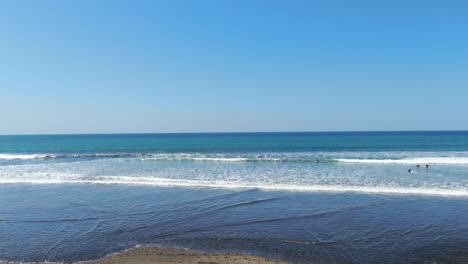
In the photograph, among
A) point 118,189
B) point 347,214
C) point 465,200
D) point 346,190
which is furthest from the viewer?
point 118,189

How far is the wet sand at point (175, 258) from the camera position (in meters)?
7.41

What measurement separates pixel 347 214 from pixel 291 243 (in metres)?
3.91

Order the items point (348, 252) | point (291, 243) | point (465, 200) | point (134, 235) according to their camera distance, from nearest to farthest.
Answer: point (348, 252) → point (291, 243) → point (134, 235) → point (465, 200)

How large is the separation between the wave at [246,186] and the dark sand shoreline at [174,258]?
8.67 m

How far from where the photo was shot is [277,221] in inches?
417

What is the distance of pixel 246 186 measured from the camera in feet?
55.9

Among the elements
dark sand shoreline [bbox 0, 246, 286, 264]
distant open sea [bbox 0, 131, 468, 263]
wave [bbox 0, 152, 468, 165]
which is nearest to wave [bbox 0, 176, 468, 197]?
distant open sea [bbox 0, 131, 468, 263]

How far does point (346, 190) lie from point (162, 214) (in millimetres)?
9393

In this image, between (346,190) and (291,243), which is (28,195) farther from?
(346,190)

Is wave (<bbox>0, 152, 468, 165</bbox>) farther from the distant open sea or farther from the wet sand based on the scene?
the wet sand

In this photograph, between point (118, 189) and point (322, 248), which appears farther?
point (118, 189)

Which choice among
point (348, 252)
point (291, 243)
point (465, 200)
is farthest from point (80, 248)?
point (465, 200)

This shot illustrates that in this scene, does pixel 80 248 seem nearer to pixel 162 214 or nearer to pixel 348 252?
pixel 162 214

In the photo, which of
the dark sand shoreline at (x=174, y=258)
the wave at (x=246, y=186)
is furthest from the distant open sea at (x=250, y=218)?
the dark sand shoreline at (x=174, y=258)
